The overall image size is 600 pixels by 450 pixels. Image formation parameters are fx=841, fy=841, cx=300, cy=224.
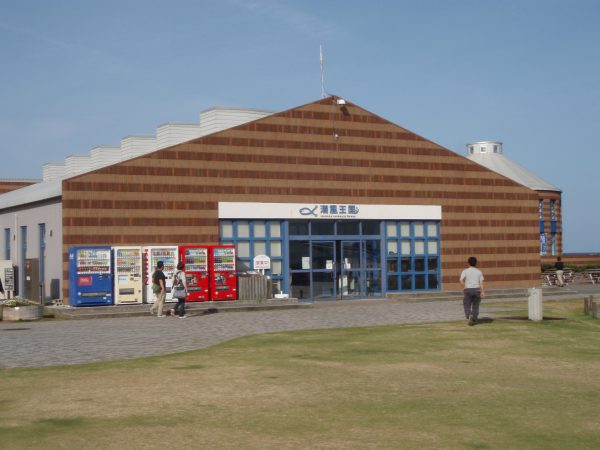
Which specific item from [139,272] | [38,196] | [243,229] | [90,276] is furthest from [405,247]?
[38,196]

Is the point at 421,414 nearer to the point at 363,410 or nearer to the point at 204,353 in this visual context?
the point at 363,410

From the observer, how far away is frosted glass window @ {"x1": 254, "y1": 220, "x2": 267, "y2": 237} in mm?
32125

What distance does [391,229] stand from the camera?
35219 millimetres

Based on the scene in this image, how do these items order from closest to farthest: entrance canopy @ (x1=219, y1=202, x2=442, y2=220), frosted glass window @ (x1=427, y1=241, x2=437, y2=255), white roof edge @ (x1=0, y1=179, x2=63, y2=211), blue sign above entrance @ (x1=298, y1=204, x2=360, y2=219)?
white roof edge @ (x1=0, y1=179, x2=63, y2=211)
entrance canopy @ (x1=219, y1=202, x2=442, y2=220)
blue sign above entrance @ (x1=298, y1=204, x2=360, y2=219)
frosted glass window @ (x1=427, y1=241, x2=437, y2=255)

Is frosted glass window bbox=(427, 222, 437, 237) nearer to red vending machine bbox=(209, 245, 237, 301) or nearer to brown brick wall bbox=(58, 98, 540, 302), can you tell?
brown brick wall bbox=(58, 98, 540, 302)

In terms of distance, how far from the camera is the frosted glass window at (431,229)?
36.2 metres

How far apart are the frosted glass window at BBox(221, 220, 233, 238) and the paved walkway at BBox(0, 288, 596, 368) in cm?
424

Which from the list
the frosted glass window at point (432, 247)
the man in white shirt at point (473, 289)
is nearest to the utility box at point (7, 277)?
the frosted glass window at point (432, 247)

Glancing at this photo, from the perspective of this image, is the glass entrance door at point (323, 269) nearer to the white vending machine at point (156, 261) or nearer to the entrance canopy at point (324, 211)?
the entrance canopy at point (324, 211)

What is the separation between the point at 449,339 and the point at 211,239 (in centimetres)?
1435

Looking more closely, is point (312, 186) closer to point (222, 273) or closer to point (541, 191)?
point (222, 273)

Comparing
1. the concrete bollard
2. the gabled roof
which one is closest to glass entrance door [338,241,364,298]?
the concrete bollard

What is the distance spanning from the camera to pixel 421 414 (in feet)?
32.5

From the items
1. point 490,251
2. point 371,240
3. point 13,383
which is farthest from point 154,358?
point 490,251
